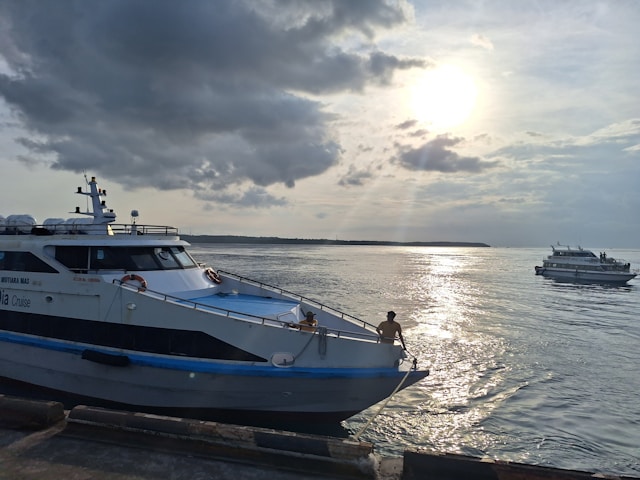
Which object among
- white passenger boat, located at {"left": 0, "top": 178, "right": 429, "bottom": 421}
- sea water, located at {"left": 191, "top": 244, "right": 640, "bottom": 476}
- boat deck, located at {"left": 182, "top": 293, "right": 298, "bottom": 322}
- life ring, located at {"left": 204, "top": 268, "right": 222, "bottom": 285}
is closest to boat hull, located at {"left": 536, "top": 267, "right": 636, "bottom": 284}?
sea water, located at {"left": 191, "top": 244, "right": 640, "bottom": 476}

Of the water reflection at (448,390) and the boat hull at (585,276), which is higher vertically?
the boat hull at (585,276)

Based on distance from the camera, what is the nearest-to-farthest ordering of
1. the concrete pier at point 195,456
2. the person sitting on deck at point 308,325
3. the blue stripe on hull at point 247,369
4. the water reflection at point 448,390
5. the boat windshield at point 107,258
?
1. the concrete pier at point 195,456
2. the blue stripe on hull at point 247,369
3. the person sitting on deck at point 308,325
4. the water reflection at point 448,390
5. the boat windshield at point 107,258

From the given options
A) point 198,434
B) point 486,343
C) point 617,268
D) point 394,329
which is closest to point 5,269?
point 198,434

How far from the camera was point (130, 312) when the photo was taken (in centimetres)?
986

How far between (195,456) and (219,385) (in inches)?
151

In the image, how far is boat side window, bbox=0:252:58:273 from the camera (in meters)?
10.9

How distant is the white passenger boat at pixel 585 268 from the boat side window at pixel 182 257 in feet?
172

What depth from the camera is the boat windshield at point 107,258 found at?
35.3ft

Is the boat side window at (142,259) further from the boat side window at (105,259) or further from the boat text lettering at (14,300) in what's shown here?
the boat text lettering at (14,300)

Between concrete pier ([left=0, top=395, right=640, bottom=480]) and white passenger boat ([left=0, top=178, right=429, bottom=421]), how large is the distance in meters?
3.20

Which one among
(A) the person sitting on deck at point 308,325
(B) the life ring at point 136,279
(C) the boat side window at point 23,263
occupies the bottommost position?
(A) the person sitting on deck at point 308,325

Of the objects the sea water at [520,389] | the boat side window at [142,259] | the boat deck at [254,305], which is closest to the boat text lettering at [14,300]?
the boat side window at [142,259]

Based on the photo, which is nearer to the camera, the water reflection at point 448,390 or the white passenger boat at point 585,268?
the water reflection at point 448,390

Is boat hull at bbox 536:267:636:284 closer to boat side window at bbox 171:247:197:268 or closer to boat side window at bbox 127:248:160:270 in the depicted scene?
boat side window at bbox 171:247:197:268
